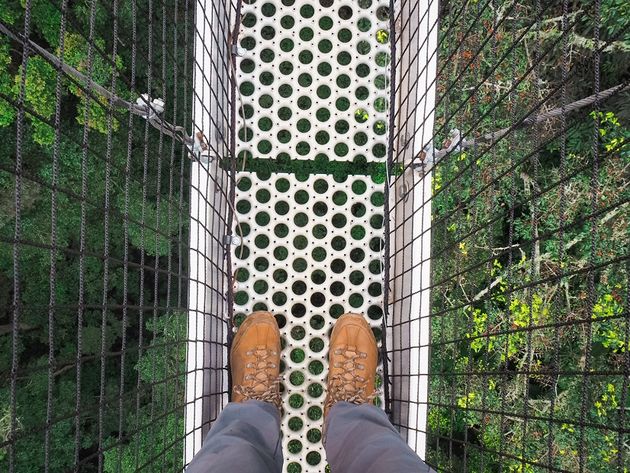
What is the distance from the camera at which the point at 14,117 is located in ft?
9.60

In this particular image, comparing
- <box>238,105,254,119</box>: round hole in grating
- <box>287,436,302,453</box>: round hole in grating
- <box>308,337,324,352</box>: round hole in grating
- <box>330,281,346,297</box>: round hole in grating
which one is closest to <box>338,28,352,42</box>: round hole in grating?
<box>238,105,254,119</box>: round hole in grating

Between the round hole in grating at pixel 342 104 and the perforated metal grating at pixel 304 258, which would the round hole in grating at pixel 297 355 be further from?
the round hole in grating at pixel 342 104

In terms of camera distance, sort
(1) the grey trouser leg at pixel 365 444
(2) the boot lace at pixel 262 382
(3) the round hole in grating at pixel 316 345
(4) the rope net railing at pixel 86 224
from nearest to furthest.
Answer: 1. (1) the grey trouser leg at pixel 365 444
2. (2) the boot lace at pixel 262 382
3. (3) the round hole in grating at pixel 316 345
4. (4) the rope net railing at pixel 86 224

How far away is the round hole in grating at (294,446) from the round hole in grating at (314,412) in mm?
100

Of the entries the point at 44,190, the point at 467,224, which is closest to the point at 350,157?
the point at 467,224

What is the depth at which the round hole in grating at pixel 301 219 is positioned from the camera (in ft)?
6.49

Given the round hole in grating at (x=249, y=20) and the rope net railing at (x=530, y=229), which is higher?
the round hole in grating at (x=249, y=20)

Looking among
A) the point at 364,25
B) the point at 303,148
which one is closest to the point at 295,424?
the point at 303,148

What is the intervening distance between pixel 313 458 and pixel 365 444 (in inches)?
25.2

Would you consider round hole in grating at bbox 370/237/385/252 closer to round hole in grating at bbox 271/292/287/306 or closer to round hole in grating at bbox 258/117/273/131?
round hole in grating at bbox 271/292/287/306

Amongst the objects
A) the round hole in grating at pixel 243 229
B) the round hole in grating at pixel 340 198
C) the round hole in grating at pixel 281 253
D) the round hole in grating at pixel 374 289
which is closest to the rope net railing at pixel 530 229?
the round hole in grating at pixel 374 289

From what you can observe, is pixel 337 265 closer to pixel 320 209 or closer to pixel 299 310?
pixel 299 310

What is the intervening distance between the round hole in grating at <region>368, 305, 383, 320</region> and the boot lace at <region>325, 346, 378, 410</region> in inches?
7.4

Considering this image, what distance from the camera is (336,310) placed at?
2.02 metres
